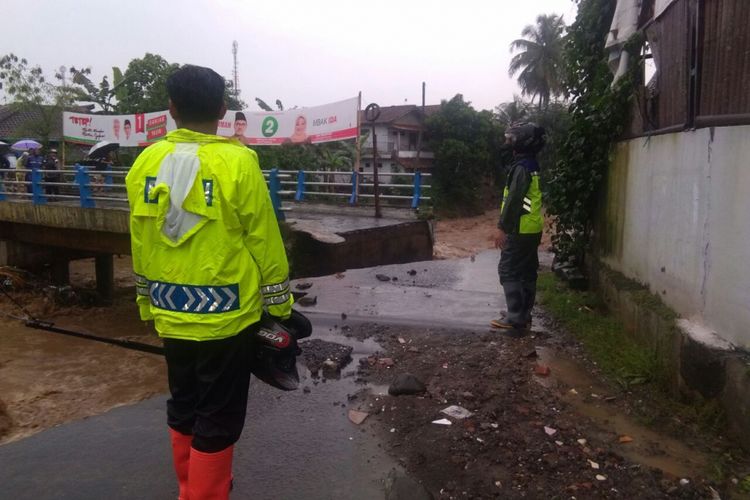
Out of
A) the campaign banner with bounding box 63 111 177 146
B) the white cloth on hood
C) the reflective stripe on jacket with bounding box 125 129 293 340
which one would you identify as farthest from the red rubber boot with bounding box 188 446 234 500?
the campaign banner with bounding box 63 111 177 146

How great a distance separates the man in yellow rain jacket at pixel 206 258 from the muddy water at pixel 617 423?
204 centimetres

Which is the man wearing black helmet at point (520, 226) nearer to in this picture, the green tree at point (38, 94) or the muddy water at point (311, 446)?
the muddy water at point (311, 446)

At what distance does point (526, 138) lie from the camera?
505 centimetres

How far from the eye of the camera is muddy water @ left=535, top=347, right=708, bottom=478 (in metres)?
2.86

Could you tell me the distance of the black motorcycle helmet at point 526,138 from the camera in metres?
5.07

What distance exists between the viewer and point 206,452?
2199mm

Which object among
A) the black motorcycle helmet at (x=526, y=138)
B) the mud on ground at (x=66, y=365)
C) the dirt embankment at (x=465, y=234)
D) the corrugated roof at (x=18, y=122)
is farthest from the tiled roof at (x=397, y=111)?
the black motorcycle helmet at (x=526, y=138)

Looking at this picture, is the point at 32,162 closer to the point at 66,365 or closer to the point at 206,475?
the point at 66,365

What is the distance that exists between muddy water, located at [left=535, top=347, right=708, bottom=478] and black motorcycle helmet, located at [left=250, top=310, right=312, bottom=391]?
185 cm

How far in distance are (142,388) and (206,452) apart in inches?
172

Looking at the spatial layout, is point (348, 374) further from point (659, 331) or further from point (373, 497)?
point (659, 331)

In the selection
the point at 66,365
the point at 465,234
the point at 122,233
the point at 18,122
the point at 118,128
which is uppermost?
the point at 18,122

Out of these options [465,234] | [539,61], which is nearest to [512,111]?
[539,61]

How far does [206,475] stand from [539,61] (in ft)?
146
